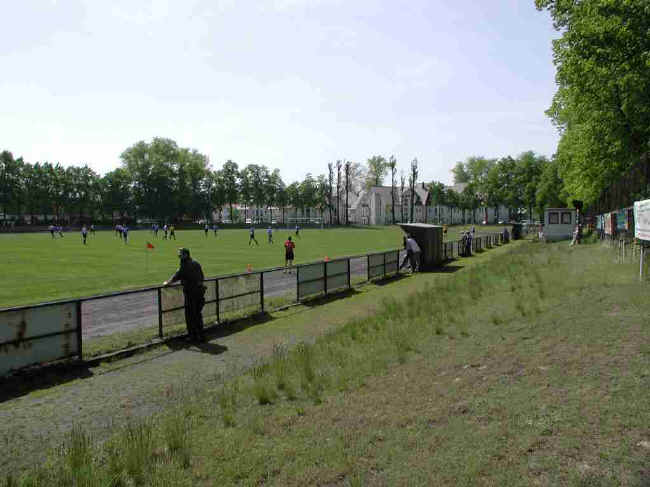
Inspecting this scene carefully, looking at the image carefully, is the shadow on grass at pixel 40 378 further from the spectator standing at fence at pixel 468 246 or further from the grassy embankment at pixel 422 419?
the spectator standing at fence at pixel 468 246

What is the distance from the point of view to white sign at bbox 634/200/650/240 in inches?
492

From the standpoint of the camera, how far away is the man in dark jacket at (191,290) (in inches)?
419

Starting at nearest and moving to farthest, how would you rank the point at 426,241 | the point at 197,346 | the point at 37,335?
the point at 37,335, the point at 197,346, the point at 426,241

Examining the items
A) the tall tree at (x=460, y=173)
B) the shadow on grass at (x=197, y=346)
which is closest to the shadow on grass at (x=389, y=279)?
the shadow on grass at (x=197, y=346)

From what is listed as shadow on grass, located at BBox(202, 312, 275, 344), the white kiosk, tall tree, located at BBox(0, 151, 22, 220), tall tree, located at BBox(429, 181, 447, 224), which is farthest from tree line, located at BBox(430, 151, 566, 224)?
tall tree, located at BBox(0, 151, 22, 220)

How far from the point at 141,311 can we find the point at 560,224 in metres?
40.7

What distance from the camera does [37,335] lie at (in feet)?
27.5

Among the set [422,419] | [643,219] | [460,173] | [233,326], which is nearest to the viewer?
[422,419]

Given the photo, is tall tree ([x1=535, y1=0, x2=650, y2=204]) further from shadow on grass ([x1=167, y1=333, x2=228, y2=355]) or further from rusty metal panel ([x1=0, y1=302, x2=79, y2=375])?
rusty metal panel ([x1=0, y1=302, x2=79, y2=375])

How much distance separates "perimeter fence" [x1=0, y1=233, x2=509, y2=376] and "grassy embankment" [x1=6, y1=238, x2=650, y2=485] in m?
3.22

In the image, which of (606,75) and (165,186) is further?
(165,186)

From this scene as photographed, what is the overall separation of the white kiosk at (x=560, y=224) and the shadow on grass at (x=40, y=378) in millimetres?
43448

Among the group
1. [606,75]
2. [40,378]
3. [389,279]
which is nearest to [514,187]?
[606,75]

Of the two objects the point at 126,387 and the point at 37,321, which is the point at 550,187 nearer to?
the point at 126,387
